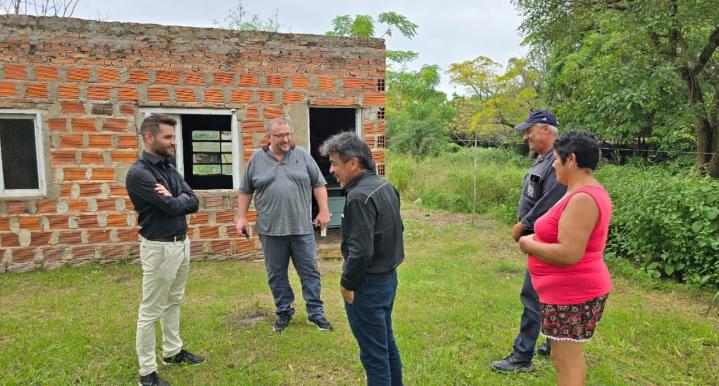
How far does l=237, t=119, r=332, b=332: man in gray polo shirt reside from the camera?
3.90 metres

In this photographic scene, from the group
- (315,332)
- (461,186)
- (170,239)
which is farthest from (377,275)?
(461,186)

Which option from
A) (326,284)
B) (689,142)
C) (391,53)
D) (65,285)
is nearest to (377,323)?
(326,284)

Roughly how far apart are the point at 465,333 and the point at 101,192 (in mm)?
4809

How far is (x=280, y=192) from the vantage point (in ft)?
12.8

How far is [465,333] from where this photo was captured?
13.3ft

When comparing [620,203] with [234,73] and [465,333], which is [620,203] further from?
[234,73]

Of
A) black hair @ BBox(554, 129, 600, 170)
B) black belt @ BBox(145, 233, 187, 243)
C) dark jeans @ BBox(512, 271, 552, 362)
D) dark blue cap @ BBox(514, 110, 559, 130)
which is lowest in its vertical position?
dark jeans @ BBox(512, 271, 552, 362)

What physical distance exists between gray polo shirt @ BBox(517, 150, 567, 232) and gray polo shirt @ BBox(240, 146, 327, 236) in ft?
6.06

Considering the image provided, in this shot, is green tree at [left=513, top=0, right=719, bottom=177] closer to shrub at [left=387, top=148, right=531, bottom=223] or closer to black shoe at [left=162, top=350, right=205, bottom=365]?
shrub at [left=387, top=148, right=531, bottom=223]

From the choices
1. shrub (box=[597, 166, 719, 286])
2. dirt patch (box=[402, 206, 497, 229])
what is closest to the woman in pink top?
shrub (box=[597, 166, 719, 286])

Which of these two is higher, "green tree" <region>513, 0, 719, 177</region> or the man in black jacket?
"green tree" <region>513, 0, 719, 177</region>

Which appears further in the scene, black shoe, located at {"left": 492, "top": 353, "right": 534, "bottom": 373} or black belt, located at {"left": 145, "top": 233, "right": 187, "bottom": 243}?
black shoe, located at {"left": 492, "top": 353, "right": 534, "bottom": 373}

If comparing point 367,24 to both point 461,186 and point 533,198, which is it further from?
point 533,198

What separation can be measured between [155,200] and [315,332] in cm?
188
